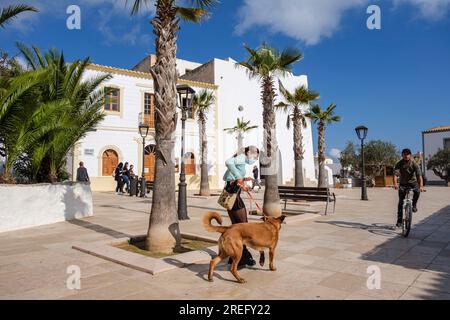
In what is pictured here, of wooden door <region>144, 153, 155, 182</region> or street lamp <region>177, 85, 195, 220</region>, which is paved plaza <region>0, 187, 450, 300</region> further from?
wooden door <region>144, 153, 155, 182</region>

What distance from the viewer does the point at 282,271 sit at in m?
4.36

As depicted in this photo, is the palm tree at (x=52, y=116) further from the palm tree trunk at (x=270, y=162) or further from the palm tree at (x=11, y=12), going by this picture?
the palm tree trunk at (x=270, y=162)

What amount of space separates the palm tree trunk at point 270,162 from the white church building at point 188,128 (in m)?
8.68

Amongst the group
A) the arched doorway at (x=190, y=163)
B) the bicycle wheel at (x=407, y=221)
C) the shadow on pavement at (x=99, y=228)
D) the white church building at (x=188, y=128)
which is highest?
the white church building at (x=188, y=128)

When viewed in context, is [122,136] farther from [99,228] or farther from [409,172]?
[409,172]

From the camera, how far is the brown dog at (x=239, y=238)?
394 centimetres

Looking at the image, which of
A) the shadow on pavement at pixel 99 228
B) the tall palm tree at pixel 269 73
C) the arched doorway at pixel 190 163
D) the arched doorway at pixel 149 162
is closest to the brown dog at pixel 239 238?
the shadow on pavement at pixel 99 228

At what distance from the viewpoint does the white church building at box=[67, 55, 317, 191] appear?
2180 cm

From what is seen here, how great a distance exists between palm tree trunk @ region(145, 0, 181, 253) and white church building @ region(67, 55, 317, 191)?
1193 cm

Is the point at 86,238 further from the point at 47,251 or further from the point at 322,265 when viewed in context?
the point at 322,265
